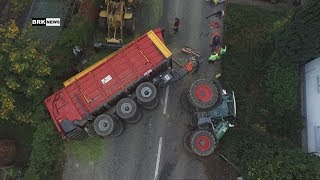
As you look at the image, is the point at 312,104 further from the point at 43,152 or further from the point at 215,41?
the point at 43,152

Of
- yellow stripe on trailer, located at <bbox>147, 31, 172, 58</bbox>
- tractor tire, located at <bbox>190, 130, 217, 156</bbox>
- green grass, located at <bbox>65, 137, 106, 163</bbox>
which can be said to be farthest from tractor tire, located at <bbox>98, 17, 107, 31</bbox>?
tractor tire, located at <bbox>190, 130, 217, 156</bbox>

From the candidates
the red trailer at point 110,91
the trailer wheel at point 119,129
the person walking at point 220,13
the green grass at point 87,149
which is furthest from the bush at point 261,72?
the green grass at point 87,149

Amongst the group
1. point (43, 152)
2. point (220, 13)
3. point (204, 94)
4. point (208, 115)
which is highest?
point (220, 13)

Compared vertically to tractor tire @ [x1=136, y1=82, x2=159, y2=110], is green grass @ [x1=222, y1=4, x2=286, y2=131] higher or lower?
higher

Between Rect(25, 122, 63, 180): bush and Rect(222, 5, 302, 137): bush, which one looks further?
Rect(222, 5, 302, 137): bush

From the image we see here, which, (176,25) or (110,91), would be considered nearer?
(110,91)

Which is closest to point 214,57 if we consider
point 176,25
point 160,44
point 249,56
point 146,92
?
point 249,56

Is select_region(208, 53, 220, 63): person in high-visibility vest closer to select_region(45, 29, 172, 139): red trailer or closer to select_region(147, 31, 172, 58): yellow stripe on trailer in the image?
select_region(45, 29, 172, 139): red trailer
